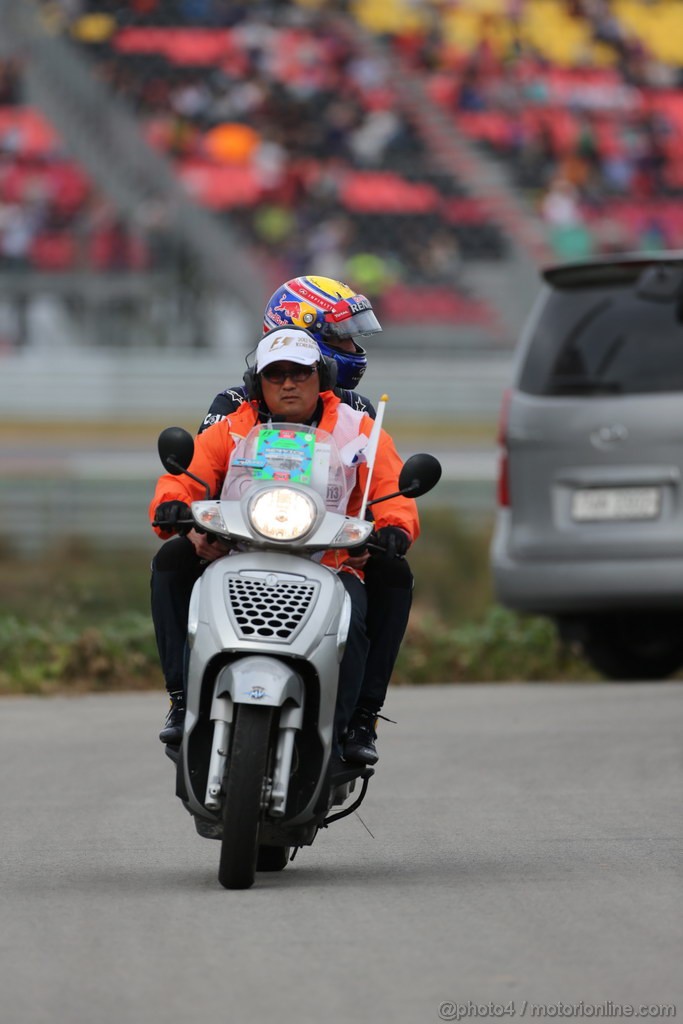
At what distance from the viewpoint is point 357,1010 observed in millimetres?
4336

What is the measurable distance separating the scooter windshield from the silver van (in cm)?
506

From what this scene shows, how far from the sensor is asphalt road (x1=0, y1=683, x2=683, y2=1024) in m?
4.51

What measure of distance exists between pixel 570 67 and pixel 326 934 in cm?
3143

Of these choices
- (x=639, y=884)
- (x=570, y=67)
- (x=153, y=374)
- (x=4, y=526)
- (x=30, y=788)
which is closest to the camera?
(x=639, y=884)

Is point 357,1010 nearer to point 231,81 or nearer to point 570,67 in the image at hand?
point 231,81

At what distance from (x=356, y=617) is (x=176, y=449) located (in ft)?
2.33

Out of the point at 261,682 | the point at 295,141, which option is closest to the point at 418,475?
the point at 261,682

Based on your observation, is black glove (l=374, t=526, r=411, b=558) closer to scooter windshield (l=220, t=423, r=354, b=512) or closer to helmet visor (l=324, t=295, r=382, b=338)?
scooter windshield (l=220, t=423, r=354, b=512)

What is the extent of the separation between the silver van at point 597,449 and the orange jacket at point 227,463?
4742 millimetres

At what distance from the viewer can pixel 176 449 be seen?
20.4 feet

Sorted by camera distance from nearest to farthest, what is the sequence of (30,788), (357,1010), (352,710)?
(357,1010)
(352,710)
(30,788)

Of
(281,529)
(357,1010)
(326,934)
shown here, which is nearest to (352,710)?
(281,529)

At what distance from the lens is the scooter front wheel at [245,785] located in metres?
5.80
